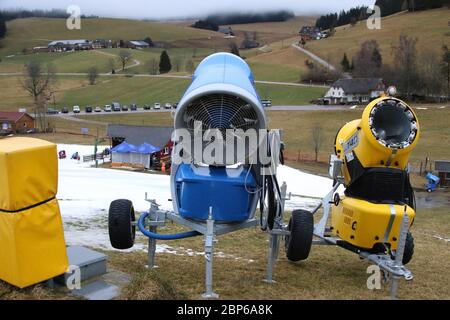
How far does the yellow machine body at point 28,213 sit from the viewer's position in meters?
6.00

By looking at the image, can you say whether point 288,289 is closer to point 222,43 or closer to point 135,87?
point 135,87

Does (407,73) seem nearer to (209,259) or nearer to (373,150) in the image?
(373,150)

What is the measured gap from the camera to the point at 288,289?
8.07 m

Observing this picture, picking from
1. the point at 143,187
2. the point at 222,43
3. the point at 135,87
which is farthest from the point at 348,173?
the point at 222,43

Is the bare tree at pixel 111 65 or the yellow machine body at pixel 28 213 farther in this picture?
the bare tree at pixel 111 65

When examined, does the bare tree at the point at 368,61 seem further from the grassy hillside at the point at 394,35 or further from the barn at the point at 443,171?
the barn at the point at 443,171

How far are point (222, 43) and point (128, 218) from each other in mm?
187677

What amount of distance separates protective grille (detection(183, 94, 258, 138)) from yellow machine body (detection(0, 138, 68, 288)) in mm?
2133

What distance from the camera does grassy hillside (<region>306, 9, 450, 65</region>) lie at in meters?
107

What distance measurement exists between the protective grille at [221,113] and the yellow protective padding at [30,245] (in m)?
2.39

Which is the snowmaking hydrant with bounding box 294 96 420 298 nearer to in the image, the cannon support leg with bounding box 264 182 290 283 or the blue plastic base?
the cannon support leg with bounding box 264 182 290 283

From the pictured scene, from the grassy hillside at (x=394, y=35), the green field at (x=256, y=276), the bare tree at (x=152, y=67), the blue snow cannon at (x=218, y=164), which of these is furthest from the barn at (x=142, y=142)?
the bare tree at (x=152, y=67)

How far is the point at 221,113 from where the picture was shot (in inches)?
292

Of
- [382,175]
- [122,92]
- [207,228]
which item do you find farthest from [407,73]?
[207,228]
